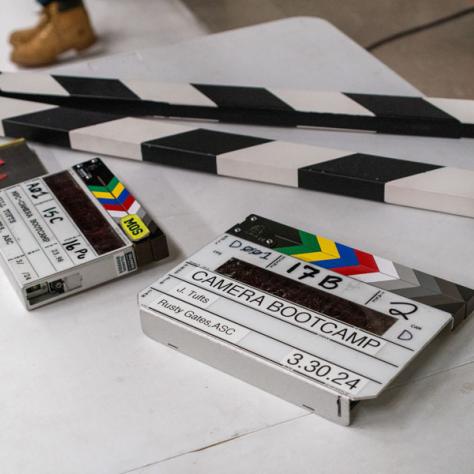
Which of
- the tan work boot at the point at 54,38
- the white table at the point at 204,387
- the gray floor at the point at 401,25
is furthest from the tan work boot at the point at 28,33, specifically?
the white table at the point at 204,387

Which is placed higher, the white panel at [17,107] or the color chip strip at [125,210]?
the white panel at [17,107]

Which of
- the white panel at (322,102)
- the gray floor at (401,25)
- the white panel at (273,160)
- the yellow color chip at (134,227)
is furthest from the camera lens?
the gray floor at (401,25)

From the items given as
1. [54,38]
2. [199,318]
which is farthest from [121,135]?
[54,38]

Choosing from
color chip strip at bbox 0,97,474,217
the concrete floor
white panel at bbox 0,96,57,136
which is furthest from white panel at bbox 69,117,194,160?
the concrete floor

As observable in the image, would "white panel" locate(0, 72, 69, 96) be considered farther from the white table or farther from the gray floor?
the gray floor

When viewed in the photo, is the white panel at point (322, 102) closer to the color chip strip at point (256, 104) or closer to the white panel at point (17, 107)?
the color chip strip at point (256, 104)

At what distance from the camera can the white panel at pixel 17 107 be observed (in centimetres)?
128

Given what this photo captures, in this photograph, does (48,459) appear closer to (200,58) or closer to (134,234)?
(134,234)

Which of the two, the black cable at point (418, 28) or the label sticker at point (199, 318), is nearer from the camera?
the label sticker at point (199, 318)

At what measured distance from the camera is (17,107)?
1.30m

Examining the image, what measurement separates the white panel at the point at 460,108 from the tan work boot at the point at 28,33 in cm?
160

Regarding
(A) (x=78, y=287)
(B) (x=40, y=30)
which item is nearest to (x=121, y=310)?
(A) (x=78, y=287)

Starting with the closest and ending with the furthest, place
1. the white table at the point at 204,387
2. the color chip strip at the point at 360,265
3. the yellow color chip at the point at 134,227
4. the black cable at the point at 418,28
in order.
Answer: the white table at the point at 204,387, the color chip strip at the point at 360,265, the yellow color chip at the point at 134,227, the black cable at the point at 418,28

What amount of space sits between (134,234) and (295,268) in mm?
206
